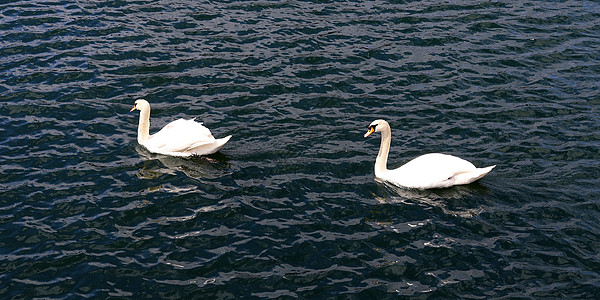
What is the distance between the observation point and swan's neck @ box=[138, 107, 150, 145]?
18109mm

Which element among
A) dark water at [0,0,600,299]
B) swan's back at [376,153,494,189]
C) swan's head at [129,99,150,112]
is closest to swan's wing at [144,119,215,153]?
dark water at [0,0,600,299]

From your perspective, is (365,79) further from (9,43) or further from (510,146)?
(9,43)

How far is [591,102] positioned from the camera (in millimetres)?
19719

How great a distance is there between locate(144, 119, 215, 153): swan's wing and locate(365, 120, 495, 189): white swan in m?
4.04

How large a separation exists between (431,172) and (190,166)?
5.55m

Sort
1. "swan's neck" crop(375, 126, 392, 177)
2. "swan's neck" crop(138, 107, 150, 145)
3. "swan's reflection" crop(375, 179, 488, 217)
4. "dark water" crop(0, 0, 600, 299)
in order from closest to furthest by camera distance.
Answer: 1. "dark water" crop(0, 0, 600, 299)
2. "swan's reflection" crop(375, 179, 488, 217)
3. "swan's neck" crop(375, 126, 392, 177)
4. "swan's neck" crop(138, 107, 150, 145)

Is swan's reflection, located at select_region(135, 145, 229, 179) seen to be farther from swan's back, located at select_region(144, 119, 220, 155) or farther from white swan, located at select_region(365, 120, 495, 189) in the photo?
white swan, located at select_region(365, 120, 495, 189)

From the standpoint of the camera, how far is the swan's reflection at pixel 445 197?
1560 cm

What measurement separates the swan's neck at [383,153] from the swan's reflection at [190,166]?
3.45 metres

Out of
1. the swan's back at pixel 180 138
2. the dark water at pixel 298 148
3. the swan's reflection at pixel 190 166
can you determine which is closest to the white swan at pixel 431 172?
the dark water at pixel 298 148

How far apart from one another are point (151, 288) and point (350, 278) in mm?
3512

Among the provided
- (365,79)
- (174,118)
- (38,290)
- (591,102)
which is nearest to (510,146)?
(591,102)

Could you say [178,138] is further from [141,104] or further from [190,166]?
[141,104]

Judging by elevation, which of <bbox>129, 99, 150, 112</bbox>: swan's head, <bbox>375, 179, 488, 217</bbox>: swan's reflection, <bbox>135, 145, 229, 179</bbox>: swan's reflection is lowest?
<bbox>375, 179, 488, 217</bbox>: swan's reflection
